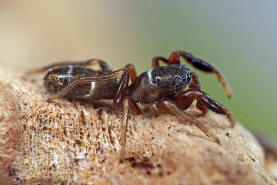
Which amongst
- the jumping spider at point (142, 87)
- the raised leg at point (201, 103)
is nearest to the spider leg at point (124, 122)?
the jumping spider at point (142, 87)

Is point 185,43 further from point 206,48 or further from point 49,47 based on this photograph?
point 49,47

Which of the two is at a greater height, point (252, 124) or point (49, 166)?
point (252, 124)

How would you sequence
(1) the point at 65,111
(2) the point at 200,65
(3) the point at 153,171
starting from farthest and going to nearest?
(2) the point at 200,65
(1) the point at 65,111
(3) the point at 153,171

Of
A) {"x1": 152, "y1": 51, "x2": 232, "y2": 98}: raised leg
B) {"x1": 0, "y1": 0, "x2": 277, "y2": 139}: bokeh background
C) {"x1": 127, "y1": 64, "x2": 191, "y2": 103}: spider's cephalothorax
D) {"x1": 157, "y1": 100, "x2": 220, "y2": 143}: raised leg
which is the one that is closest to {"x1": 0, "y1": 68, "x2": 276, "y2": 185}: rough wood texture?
{"x1": 157, "y1": 100, "x2": 220, "y2": 143}: raised leg

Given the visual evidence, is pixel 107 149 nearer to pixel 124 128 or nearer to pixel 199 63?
pixel 124 128

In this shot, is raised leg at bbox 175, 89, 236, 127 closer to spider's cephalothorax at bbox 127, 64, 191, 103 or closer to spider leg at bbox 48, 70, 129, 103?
spider's cephalothorax at bbox 127, 64, 191, 103

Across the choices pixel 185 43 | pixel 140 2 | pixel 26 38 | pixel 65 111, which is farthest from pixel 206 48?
pixel 26 38

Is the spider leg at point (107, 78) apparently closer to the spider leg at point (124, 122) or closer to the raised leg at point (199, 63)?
the spider leg at point (124, 122)
